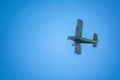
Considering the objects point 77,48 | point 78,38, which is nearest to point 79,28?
point 78,38

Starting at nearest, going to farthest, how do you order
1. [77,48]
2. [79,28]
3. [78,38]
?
[77,48] < [79,28] < [78,38]

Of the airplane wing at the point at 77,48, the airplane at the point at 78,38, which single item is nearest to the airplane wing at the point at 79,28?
the airplane at the point at 78,38

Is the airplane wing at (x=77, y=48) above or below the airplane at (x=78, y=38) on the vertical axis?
below

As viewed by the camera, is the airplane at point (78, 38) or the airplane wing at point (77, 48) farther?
the airplane at point (78, 38)

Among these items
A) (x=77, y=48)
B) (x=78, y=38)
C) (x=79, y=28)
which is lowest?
(x=77, y=48)

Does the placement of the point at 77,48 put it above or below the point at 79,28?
below

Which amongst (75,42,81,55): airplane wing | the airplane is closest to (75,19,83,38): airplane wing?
the airplane

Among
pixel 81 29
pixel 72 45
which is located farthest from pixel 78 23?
pixel 72 45

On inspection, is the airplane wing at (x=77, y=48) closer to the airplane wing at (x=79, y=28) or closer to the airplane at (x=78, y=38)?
the airplane at (x=78, y=38)

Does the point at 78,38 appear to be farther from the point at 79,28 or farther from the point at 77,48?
the point at 77,48

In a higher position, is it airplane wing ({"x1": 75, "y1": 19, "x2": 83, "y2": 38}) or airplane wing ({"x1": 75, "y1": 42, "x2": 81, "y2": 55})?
airplane wing ({"x1": 75, "y1": 19, "x2": 83, "y2": 38})

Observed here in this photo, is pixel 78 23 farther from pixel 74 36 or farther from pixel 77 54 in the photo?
pixel 77 54

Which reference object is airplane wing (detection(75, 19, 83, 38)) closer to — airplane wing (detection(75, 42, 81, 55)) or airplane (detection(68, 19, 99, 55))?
airplane (detection(68, 19, 99, 55))

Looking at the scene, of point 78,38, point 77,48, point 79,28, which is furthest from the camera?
point 78,38
